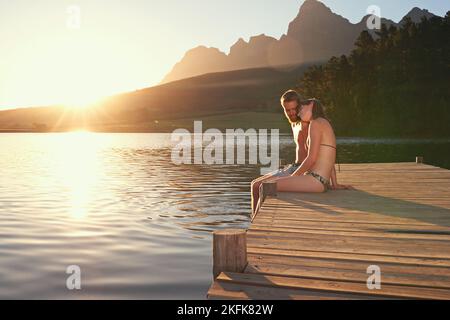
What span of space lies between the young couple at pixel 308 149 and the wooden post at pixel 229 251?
14.8ft

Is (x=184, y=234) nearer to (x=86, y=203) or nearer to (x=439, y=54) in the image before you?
(x=86, y=203)

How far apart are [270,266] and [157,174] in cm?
1862

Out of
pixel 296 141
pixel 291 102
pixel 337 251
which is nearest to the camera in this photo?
pixel 337 251

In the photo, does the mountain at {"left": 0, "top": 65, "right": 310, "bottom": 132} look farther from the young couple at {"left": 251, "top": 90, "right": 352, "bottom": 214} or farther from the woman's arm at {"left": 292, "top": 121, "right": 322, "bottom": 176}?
the woman's arm at {"left": 292, "top": 121, "right": 322, "bottom": 176}

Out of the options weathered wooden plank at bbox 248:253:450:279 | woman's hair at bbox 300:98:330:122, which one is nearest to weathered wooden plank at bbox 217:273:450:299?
weathered wooden plank at bbox 248:253:450:279

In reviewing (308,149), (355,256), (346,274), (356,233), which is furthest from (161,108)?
(346,274)

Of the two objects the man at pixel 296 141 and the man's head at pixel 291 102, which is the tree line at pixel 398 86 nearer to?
the man at pixel 296 141

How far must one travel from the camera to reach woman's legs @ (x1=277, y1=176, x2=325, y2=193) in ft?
33.4

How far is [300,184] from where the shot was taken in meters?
10.2

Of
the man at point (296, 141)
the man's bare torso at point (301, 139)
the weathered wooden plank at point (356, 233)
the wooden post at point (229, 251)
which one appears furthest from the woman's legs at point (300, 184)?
the wooden post at point (229, 251)

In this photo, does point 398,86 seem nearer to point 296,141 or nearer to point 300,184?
point 296,141

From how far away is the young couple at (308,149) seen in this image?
9344 millimetres

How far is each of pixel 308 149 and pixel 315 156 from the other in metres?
0.32
